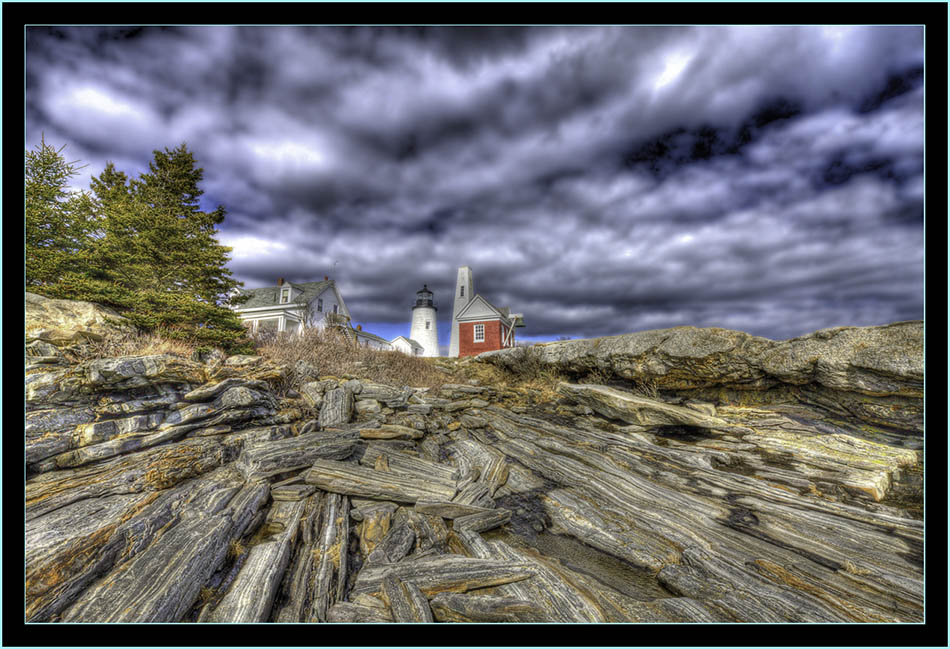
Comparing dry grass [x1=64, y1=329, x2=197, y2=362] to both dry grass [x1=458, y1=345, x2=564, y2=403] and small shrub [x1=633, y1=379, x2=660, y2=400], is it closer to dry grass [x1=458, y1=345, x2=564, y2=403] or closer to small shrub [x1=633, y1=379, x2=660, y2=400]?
dry grass [x1=458, y1=345, x2=564, y2=403]

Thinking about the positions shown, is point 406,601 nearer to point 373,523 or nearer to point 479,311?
point 373,523

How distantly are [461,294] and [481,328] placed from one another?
660 centimetres

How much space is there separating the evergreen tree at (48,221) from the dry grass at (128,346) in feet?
5.30

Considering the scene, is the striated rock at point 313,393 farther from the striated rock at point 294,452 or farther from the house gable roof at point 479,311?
the house gable roof at point 479,311

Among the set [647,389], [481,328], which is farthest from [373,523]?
[481,328]

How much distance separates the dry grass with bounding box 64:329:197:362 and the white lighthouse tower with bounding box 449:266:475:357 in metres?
25.6

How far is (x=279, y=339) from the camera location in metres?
13.3

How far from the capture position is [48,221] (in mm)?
6141

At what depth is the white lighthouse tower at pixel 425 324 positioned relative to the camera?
42.6 meters

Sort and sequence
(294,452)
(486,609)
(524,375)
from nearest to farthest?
(486,609), (294,452), (524,375)

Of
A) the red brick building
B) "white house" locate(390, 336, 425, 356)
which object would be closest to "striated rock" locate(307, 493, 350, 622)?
the red brick building

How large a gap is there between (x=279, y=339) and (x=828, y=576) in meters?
16.5

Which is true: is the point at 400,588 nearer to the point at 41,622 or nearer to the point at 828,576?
the point at 41,622
